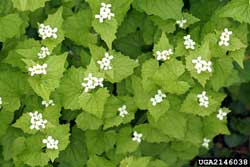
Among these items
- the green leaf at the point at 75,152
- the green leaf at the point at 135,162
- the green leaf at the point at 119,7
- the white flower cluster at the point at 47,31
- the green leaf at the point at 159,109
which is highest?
the green leaf at the point at 119,7

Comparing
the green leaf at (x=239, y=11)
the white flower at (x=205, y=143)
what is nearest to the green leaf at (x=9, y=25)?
the green leaf at (x=239, y=11)

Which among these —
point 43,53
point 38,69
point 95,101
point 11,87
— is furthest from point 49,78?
point 11,87

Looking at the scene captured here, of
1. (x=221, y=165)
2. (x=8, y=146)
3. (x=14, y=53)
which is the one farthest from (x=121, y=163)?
(x=221, y=165)

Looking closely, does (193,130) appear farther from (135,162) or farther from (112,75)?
(112,75)

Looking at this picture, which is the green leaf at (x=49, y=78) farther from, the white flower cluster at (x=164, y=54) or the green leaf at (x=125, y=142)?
the green leaf at (x=125, y=142)

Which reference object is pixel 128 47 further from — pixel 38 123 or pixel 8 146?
pixel 8 146

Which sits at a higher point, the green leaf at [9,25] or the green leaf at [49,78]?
the green leaf at [9,25]

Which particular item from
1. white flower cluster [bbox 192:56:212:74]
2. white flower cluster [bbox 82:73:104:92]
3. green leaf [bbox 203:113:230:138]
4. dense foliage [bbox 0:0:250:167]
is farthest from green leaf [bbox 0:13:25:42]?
green leaf [bbox 203:113:230:138]
